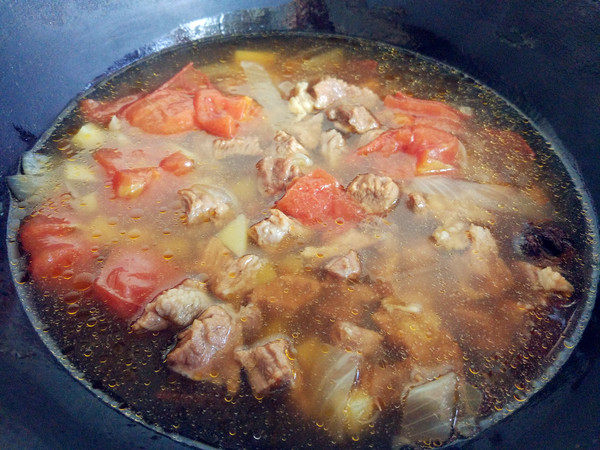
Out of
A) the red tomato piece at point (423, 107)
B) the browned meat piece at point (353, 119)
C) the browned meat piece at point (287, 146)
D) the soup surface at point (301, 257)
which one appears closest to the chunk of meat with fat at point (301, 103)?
the soup surface at point (301, 257)

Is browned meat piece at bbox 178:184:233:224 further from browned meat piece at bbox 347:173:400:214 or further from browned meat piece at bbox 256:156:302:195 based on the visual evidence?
browned meat piece at bbox 347:173:400:214

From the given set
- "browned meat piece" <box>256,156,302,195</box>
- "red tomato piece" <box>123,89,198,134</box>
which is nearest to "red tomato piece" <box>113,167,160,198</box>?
"red tomato piece" <box>123,89,198,134</box>

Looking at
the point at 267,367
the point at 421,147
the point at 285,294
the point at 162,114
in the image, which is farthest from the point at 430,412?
the point at 162,114

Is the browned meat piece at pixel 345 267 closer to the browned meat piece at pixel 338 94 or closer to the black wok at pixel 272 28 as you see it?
the black wok at pixel 272 28

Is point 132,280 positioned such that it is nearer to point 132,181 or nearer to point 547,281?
point 132,181

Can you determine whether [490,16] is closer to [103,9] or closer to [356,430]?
[103,9]

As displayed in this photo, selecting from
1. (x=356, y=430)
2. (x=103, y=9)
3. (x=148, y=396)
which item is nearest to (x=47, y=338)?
(x=148, y=396)
